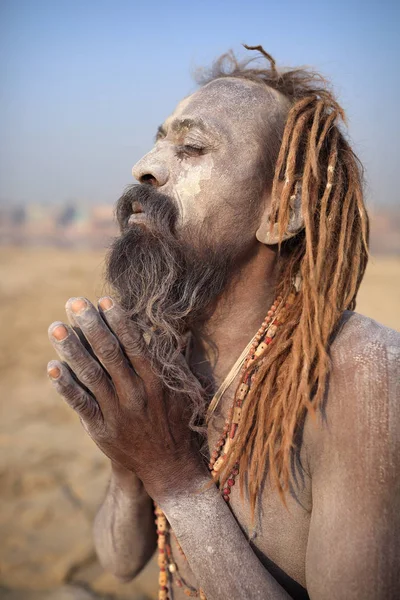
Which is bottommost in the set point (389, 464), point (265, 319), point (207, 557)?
point (207, 557)

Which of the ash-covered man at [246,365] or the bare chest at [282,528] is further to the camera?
the bare chest at [282,528]

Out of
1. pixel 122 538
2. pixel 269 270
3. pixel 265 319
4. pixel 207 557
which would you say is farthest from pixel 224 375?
pixel 122 538

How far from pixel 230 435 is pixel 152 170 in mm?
1051

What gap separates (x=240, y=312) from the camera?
2.25 metres

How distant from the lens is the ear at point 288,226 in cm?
212

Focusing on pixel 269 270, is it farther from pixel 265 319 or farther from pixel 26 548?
pixel 26 548

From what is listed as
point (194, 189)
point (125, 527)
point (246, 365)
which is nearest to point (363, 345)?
point (246, 365)

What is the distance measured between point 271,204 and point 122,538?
1.55 metres

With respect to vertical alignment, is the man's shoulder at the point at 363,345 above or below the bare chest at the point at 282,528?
above

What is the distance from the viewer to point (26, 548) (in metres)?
4.06

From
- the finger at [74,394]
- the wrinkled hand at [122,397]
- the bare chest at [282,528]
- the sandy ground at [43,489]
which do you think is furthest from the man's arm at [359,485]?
the sandy ground at [43,489]

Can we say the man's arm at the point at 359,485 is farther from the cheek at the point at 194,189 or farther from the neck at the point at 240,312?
the cheek at the point at 194,189

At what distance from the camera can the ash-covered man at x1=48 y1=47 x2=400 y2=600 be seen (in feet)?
5.44

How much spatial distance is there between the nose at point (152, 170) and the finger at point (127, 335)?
60 cm
